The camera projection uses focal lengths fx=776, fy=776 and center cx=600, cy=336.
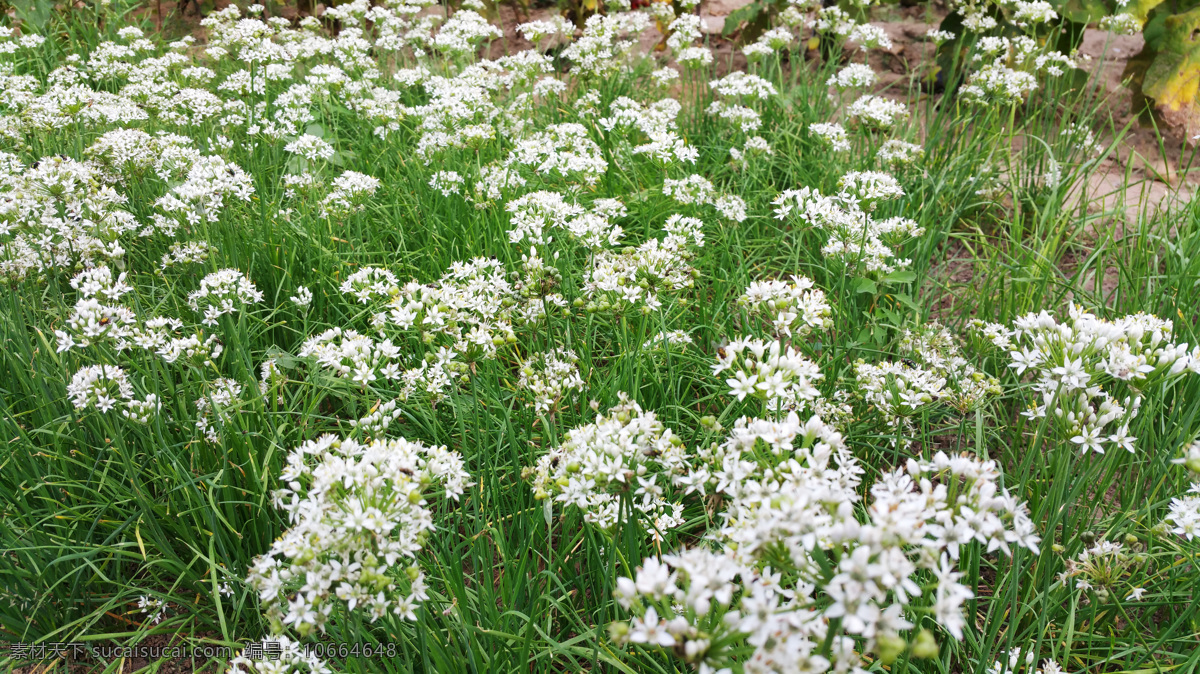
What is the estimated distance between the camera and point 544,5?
8508 millimetres

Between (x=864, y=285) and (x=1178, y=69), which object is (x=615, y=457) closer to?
(x=864, y=285)

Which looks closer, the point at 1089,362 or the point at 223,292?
the point at 1089,362

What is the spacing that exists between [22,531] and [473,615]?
1.44 m

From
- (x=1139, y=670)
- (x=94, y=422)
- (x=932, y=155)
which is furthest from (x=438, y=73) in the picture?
(x=1139, y=670)

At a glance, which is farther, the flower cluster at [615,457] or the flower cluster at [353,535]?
the flower cluster at [615,457]

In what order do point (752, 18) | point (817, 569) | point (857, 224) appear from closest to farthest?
1. point (817, 569)
2. point (857, 224)
3. point (752, 18)

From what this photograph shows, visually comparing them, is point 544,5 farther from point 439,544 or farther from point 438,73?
point 439,544

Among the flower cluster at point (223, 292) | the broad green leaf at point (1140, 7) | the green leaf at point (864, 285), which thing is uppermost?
the broad green leaf at point (1140, 7)

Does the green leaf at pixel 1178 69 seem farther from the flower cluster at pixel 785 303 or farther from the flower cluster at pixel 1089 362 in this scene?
the flower cluster at pixel 785 303

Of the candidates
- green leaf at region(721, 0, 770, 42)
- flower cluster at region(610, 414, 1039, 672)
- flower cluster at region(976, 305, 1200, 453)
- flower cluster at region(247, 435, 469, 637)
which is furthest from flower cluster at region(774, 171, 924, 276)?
green leaf at region(721, 0, 770, 42)

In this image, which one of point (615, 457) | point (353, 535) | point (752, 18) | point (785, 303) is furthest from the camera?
point (752, 18)

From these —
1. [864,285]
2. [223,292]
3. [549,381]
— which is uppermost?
[223,292]

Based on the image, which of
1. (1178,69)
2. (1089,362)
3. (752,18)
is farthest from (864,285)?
(752,18)

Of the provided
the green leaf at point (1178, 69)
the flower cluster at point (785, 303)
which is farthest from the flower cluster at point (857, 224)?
the green leaf at point (1178, 69)
